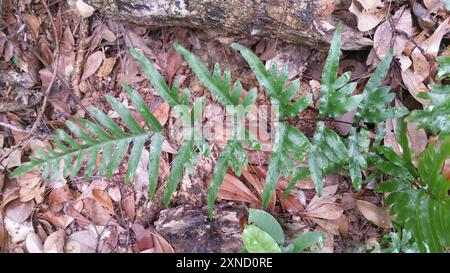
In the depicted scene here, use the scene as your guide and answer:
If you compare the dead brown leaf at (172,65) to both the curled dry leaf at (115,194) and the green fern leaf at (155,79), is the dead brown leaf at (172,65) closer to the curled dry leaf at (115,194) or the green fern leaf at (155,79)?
A: the curled dry leaf at (115,194)

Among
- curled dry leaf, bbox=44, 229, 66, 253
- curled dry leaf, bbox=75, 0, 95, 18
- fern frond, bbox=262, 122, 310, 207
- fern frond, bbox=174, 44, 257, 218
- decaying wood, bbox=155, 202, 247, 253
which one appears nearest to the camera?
fern frond, bbox=174, 44, 257, 218

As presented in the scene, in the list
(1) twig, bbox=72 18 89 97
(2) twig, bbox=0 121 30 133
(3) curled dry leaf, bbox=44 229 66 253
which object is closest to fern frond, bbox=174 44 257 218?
(3) curled dry leaf, bbox=44 229 66 253

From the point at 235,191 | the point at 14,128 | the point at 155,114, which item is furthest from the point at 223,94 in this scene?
the point at 14,128

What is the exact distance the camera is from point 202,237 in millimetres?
Answer: 1583

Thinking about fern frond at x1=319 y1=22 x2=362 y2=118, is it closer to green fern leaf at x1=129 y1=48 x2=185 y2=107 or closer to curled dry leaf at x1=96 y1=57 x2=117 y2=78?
green fern leaf at x1=129 y1=48 x2=185 y2=107

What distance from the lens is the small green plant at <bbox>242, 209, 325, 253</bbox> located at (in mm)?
1231

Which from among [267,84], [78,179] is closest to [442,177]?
[267,84]

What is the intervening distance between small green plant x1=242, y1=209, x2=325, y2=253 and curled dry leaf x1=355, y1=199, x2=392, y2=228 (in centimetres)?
20

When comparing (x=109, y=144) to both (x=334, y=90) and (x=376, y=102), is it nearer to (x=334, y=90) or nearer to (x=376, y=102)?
(x=334, y=90)

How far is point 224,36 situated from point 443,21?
76 centimetres

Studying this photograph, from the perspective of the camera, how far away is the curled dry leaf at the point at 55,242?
5.68 ft
